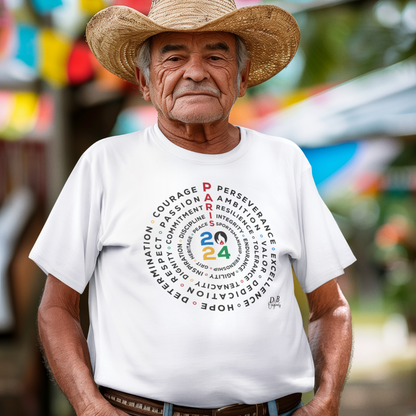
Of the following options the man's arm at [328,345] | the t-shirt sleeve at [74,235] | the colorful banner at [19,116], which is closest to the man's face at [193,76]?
the t-shirt sleeve at [74,235]

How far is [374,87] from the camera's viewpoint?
422 centimetres

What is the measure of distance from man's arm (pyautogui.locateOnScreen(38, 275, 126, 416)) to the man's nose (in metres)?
0.68

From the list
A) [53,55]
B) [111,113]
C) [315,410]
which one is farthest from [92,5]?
[315,410]

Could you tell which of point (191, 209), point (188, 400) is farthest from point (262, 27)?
point (188, 400)

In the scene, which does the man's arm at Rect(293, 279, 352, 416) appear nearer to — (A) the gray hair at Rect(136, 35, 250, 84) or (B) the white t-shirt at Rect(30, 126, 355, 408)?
(B) the white t-shirt at Rect(30, 126, 355, 408)

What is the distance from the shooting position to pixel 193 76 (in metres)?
1.60

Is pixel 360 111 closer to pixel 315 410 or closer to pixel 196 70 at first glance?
pixel 196 70

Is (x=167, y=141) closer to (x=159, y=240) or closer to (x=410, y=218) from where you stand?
(x=159, y=240)

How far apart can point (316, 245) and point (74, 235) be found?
28.2 inches

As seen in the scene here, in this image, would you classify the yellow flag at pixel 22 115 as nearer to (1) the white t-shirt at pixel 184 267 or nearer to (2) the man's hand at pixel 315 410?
(1) the white t-shirt at pixel 184 267

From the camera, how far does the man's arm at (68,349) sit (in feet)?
4.91

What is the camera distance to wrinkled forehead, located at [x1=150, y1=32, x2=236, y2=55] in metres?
1.64

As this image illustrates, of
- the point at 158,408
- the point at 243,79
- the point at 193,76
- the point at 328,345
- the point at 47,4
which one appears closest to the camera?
the point at 158,408

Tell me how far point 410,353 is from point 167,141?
876 centimetres
